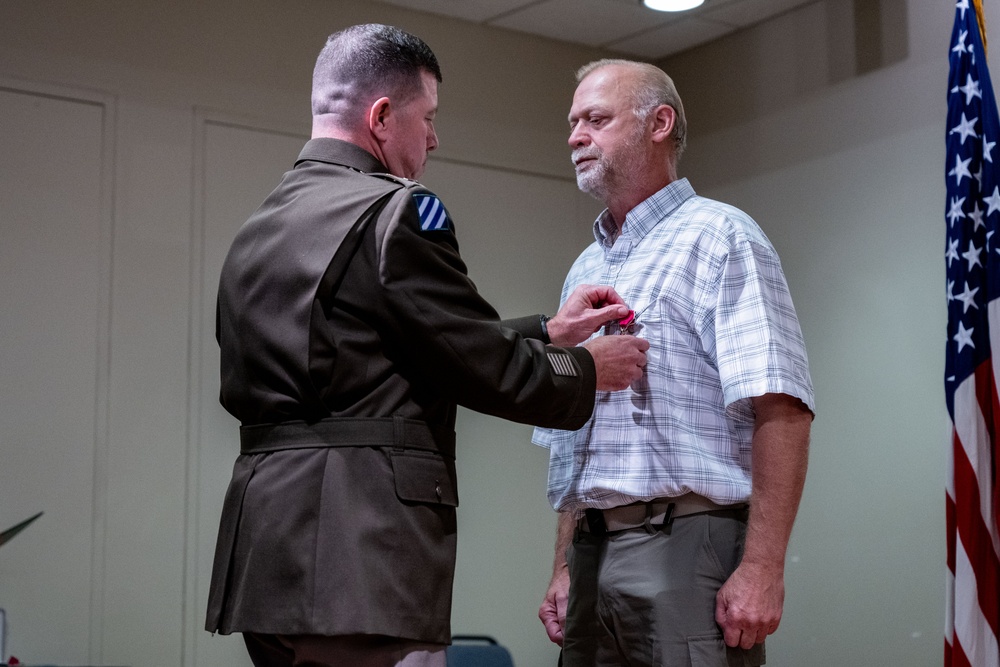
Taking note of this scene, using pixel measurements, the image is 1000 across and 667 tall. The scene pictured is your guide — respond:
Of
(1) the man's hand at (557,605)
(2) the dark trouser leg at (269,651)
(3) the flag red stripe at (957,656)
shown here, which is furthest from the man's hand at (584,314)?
(3) the flag red stripe at (957,656)

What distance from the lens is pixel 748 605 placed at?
6.57 ft

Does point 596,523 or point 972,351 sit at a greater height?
point 972,351

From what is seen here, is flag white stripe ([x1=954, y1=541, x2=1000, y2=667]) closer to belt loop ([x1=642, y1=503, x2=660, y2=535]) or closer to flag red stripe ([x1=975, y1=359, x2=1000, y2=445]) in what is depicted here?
flag red stripe ([x1=975, y1=359, x2=1000, y2=445])

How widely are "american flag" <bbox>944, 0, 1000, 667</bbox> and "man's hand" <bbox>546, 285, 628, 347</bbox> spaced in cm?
169

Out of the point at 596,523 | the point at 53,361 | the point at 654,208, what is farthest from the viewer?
the point at 53,361

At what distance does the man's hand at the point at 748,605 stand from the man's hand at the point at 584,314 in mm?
506

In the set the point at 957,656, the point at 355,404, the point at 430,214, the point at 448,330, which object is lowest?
the point at 957,656

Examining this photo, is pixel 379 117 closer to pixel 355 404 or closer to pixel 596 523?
pixel 355 404

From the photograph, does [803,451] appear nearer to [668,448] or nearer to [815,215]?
[668,448]

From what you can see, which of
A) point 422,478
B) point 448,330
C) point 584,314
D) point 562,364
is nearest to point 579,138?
point 584,314

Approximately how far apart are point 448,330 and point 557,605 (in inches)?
39.7

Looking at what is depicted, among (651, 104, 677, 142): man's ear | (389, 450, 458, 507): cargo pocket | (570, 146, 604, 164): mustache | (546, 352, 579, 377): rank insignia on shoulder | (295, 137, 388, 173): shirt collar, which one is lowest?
(389, 450, 458, 507): cargo pocket

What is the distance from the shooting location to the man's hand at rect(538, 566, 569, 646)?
244 centimetres

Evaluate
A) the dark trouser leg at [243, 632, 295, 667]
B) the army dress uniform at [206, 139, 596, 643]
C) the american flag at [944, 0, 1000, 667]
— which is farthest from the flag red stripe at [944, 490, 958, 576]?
the dark trouser leg at [243, 632, 295, 667]
